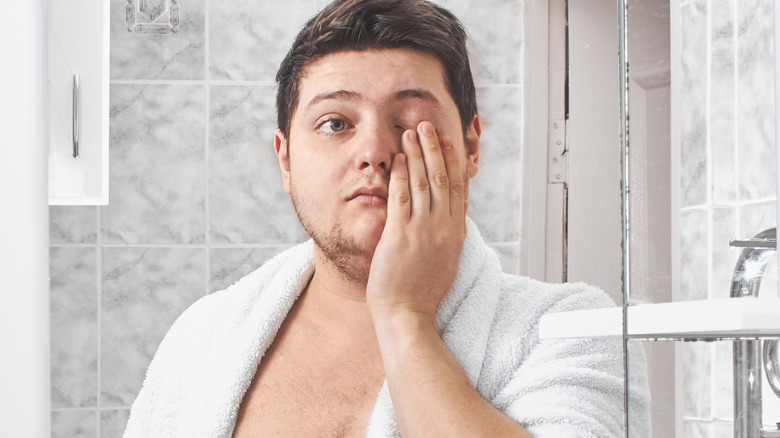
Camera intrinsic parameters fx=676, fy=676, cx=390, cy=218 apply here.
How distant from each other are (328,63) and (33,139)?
298mm

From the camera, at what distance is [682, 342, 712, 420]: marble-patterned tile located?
36 centimetres

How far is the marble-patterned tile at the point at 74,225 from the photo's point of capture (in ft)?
2.11

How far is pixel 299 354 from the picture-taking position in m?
0.68

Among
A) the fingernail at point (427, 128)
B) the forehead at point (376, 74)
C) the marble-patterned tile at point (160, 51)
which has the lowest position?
the fingernail at point (427, 128)

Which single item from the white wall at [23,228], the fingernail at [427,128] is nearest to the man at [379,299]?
the fingernail at [427,128]

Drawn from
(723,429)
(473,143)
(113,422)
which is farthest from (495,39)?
(113,422)

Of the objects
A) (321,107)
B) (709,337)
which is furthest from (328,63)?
(709,337)

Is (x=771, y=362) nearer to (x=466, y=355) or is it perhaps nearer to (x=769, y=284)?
(x=769, y=284)

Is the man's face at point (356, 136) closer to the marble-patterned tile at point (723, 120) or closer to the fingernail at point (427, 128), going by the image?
the fingernail at point (427, 128)

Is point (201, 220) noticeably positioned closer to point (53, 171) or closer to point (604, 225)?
point (53, 171)

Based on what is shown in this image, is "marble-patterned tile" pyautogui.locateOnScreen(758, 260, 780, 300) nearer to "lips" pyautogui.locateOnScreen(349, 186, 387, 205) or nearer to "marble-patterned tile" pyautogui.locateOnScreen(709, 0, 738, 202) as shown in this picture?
"marble-patterned tile" pyautogui.locateOnScreen(709, 0, 738, 202)

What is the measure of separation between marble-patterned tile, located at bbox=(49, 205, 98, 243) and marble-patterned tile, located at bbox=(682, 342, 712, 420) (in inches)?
20.6

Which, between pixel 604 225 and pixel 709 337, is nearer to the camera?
pixel 709 337

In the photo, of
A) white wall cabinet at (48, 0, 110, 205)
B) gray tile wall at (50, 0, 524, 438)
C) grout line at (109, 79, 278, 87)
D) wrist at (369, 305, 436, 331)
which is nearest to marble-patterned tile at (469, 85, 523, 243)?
gray tile wall at (50, 0, 524, 438)
